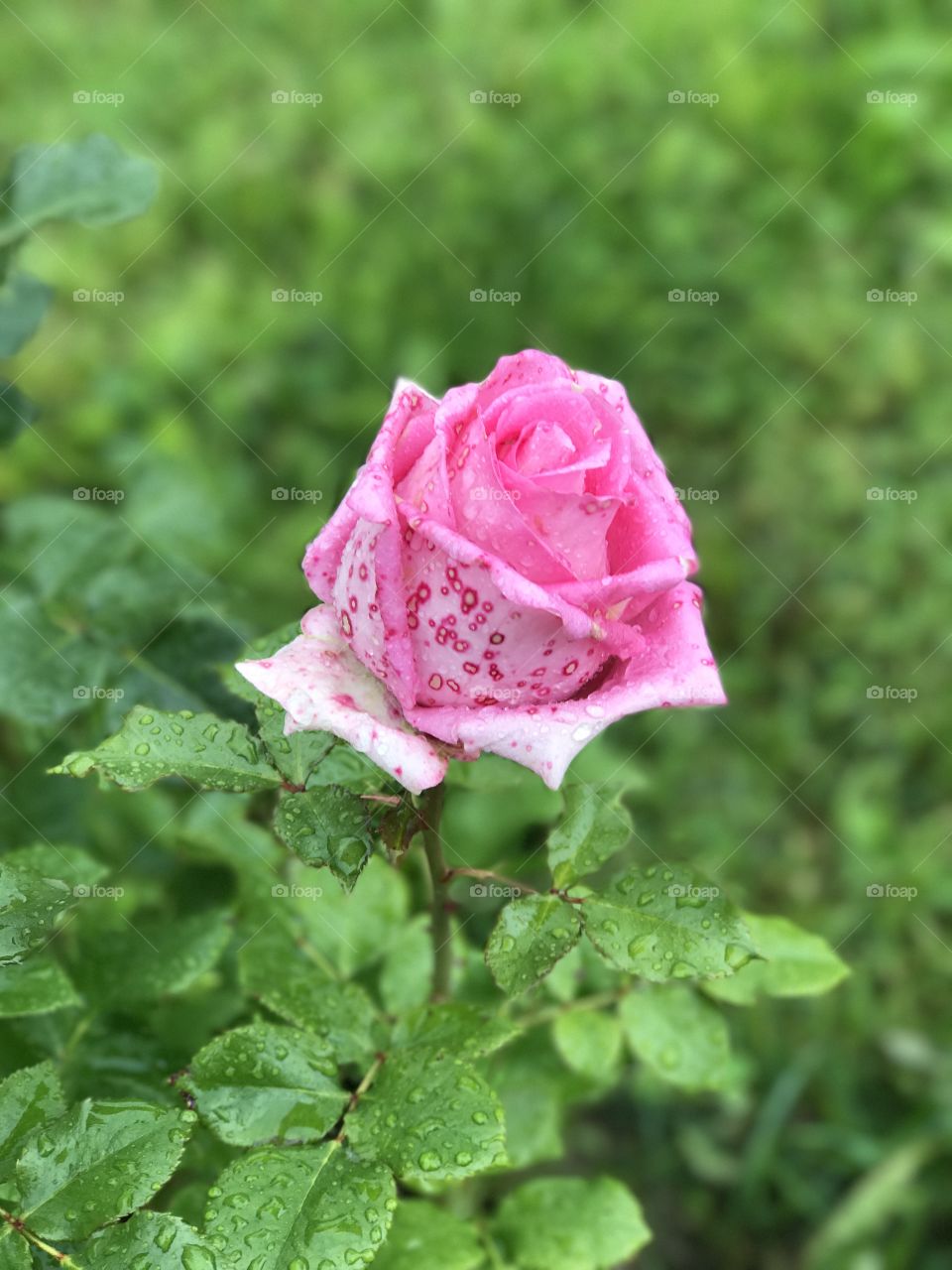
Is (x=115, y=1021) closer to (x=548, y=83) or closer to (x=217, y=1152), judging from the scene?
(x=217, y=1152)

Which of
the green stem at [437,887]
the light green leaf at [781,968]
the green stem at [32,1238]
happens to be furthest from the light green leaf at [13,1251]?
the light green leaf at [781,968]

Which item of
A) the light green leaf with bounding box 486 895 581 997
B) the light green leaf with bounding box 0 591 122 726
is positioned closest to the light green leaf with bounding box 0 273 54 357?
the light green leaf with bounding box 0 591 122 726

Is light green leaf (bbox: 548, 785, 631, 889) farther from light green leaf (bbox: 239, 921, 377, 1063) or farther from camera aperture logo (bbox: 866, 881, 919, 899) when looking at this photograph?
camera aperture logo (bbox: 866, 881, 919, 899)

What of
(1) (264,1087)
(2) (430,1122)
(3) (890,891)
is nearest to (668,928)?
(2) (430,1122)

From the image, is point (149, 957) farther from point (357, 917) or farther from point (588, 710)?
point (588, 710)

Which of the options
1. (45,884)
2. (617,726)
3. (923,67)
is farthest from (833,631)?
(45,884)

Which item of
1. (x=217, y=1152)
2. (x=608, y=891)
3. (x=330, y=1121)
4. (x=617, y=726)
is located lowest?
(x=617, y=726)
